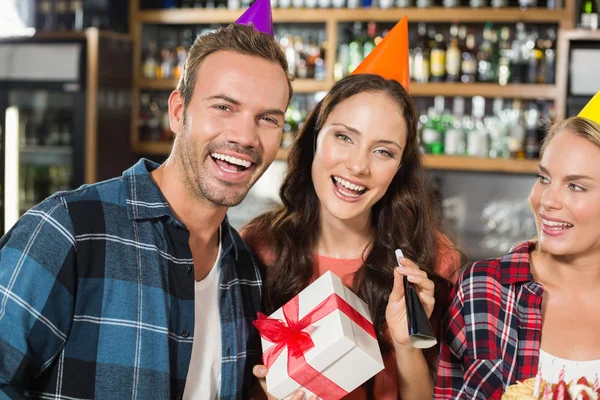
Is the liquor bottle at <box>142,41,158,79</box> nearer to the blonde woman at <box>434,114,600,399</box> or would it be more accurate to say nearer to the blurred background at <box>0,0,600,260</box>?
the blurred background at <box>0,0,600,260</box>

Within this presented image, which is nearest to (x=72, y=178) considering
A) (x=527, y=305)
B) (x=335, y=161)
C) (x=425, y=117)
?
(x=425, y=117)

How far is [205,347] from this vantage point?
1.55 meters

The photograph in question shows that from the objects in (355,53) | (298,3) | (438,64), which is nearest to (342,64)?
(355,53)

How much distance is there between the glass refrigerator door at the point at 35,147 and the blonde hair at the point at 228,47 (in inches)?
113

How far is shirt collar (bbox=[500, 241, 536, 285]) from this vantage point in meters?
1.67

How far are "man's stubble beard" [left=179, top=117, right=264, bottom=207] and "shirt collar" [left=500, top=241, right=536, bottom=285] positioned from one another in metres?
0.64

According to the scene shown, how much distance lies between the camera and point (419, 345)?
1.41m

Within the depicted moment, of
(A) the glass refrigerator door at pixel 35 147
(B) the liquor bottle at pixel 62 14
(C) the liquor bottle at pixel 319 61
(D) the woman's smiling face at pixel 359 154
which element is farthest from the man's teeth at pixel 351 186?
(B) the liquor bottle at pixel 62 14

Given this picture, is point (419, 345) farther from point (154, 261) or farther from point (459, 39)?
point (459, 39)

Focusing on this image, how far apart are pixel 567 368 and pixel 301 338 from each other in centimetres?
60

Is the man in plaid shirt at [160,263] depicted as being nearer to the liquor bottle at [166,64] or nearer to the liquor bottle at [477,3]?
the liquor bottle at [477,3]

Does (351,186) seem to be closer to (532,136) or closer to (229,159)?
(229,159)

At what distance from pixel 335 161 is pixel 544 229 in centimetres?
55

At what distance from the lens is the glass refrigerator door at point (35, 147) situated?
4297 mm
